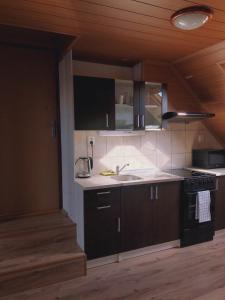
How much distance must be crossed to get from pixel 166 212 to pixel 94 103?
5.19ft

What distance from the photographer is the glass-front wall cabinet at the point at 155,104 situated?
3.17 meters

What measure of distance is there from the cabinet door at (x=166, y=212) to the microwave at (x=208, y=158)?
86 centimetres

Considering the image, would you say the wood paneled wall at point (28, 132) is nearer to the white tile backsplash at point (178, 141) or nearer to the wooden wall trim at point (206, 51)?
the wooden wall trim at point (206, 51)

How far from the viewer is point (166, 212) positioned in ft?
9.88

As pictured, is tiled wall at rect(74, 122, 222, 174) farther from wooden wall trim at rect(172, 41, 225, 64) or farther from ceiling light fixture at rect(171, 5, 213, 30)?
ceiling light fixture at rect(171, 5, 213, 30)

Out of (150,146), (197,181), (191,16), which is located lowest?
(197,181)

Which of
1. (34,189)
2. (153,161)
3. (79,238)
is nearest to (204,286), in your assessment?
(79,238)

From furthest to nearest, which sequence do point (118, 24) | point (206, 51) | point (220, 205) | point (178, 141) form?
1. point (178, 141)
2. point (220, 205)
3. point (206, 51)
4. point (118, 24)

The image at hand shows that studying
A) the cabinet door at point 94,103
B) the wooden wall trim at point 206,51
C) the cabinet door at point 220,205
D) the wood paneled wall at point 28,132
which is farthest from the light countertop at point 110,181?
the wooden wall trim at point 206,51

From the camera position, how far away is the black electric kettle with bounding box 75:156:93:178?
9.86 feet

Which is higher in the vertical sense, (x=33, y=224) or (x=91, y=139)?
(x=91, y=139)

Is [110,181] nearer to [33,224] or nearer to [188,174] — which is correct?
[33,224]

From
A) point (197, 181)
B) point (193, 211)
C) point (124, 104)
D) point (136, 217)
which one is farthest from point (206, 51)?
point (136, 217)

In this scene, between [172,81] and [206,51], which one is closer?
[206,51]
